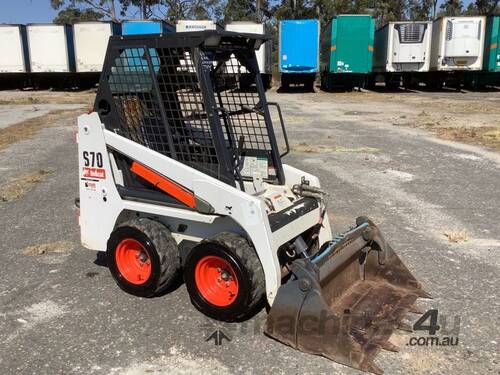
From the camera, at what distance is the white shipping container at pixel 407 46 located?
2508 centimetres

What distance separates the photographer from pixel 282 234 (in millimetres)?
3490

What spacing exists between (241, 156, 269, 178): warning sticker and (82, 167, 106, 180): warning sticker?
1.14 m

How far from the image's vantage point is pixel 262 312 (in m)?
3.72

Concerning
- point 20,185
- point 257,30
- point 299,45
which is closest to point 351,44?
point 299,45

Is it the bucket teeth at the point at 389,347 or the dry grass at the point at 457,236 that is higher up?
the bucket teeth at the point at 389,347

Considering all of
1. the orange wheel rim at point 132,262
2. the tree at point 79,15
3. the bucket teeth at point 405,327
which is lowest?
the bucket teeth at point 405,327

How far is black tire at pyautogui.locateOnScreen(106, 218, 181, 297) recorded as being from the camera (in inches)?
145

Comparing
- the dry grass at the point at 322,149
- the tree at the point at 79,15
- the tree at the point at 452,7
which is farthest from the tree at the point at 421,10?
the dry grass at the point at 322,149

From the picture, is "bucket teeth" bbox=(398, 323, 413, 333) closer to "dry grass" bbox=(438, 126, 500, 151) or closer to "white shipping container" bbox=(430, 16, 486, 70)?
"dry grass" bbox=(438, 126, 500, 151)

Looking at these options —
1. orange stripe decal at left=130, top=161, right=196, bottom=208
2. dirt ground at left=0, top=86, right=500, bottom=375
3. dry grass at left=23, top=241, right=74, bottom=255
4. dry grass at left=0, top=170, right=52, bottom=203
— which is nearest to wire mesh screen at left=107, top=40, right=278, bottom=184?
orange stripe decal at left=130, top=161, right=196, bottom=208

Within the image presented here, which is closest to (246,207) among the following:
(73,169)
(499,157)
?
(73,169)

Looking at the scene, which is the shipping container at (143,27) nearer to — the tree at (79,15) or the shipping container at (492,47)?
the shipping container at (492,47)

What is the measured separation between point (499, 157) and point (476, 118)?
6.50 metres

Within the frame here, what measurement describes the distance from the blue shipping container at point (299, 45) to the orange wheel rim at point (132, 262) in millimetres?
23185
